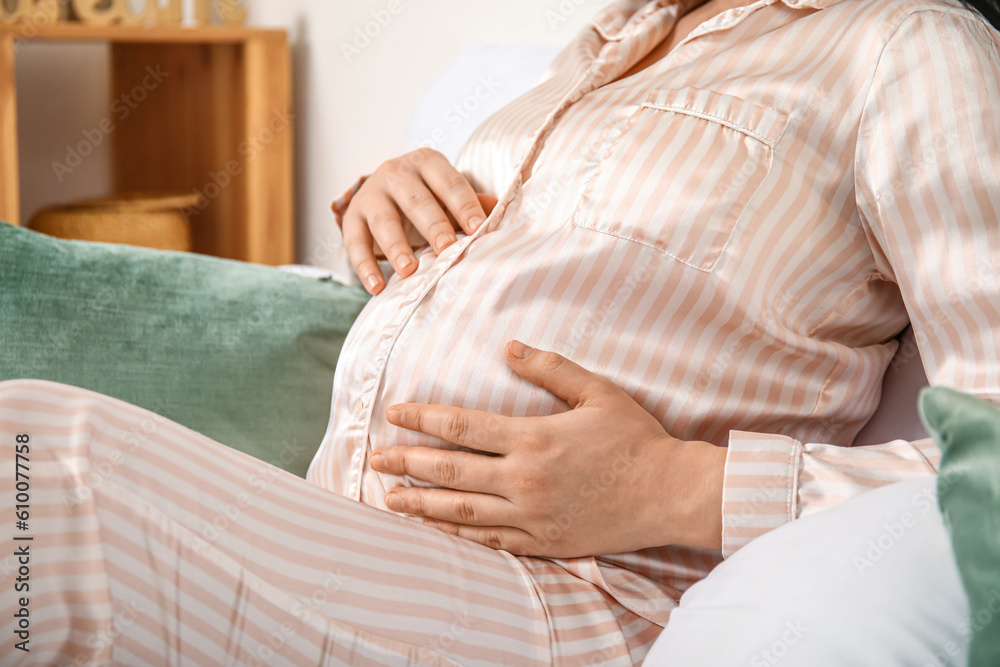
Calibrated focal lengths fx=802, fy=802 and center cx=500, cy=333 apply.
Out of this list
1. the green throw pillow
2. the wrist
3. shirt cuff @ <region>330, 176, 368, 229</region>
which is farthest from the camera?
shirt cuff @ <region>330, 176, 368, 229</region>

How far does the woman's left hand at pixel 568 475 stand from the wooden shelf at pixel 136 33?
5.11ft

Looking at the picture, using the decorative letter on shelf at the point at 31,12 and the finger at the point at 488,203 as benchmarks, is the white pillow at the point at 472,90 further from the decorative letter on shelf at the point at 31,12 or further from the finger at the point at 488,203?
the decorative letter on shelf at the point at 31,12

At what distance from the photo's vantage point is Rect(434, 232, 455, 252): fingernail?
2.51 feet

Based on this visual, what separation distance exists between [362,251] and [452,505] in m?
0.36

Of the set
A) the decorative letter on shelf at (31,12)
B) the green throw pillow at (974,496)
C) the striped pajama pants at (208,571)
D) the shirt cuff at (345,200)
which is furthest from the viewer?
the decorative letter on shelf at (31,12)

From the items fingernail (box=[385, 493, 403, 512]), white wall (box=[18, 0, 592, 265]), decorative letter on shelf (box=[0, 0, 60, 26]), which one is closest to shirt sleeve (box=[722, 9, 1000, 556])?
fingernail (box=[385, 493, 403, 512])

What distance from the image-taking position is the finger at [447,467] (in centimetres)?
60

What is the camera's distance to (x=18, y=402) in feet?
1.65

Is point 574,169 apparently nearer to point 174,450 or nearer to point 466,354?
point 466,354

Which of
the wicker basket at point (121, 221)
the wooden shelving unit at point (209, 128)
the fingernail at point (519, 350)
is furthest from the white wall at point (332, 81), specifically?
the fingernail at point (519, 350)

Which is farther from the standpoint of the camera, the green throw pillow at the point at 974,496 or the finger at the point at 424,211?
the finger at the point at 424,211

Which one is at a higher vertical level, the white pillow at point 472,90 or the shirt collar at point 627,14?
the shirt collar at point 627,14

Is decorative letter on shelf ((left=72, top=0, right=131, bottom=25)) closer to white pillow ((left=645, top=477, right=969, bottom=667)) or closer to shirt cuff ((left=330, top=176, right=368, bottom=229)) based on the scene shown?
shirt cuff ((left=330, top=176, right=368, bottom=229))

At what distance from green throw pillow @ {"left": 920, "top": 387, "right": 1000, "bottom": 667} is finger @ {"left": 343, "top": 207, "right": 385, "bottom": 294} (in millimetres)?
577
